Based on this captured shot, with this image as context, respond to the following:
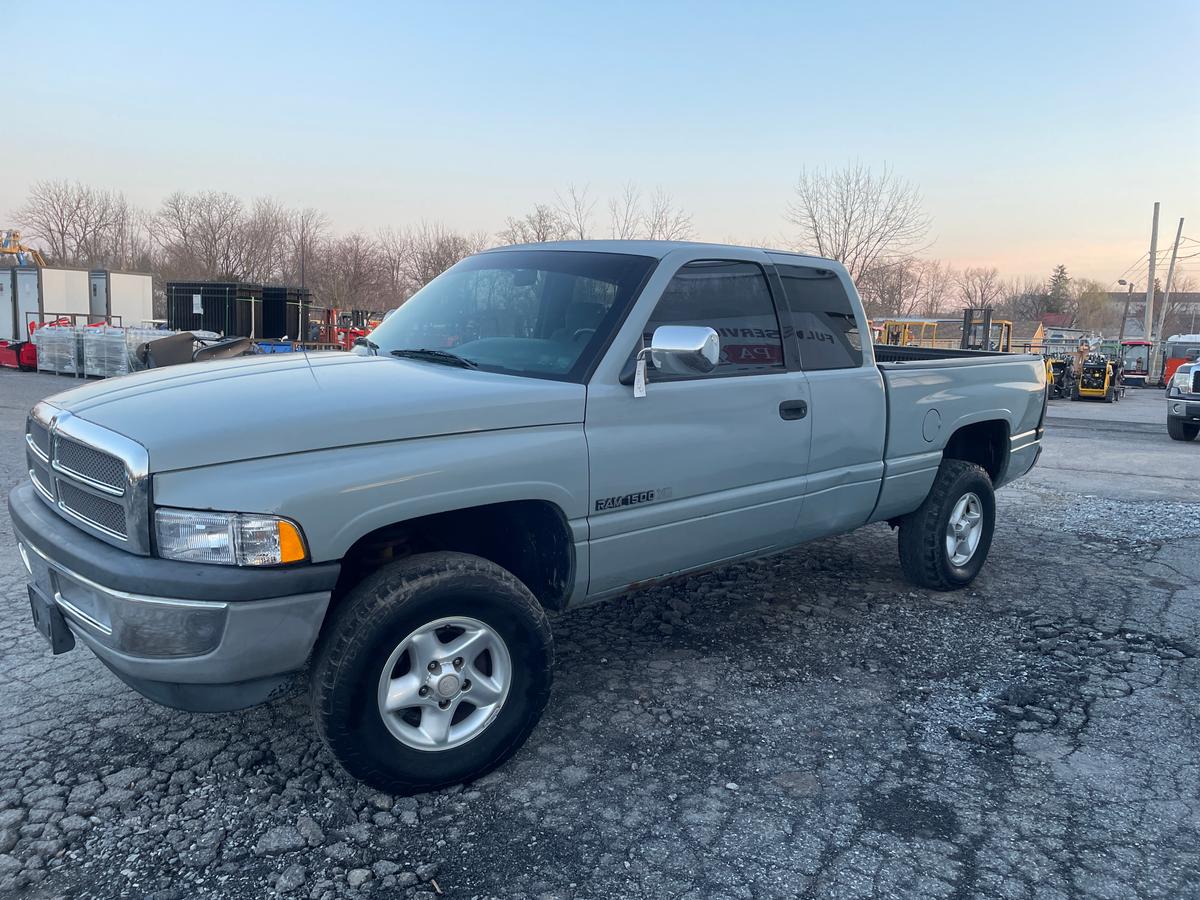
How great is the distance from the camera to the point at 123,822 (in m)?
2.72

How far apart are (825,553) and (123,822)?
456 centimetres

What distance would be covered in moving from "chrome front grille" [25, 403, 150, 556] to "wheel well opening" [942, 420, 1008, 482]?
14.8 feet

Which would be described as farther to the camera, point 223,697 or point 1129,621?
point 1129,621

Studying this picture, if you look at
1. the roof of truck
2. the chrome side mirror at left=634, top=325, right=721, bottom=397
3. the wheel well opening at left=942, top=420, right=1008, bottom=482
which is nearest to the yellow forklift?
the wheel well opening at left=942, top=420, right=1008, bottom=482

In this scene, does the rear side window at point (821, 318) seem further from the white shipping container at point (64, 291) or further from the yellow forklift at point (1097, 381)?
the white shipping container at point (64, 291)

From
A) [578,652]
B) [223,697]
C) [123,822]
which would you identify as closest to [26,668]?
[123,822]

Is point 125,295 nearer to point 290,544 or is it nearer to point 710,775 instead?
point 290,544

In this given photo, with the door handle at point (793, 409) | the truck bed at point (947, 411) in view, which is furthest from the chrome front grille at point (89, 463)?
the truck bed at point (947, 411)

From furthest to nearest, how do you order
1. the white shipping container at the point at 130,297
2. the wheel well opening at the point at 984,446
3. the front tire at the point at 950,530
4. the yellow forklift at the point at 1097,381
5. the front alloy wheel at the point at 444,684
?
1. the white shipping container at the point at 130,297
2. the yellow forklift at the point at 1097,381
3. the wheel well opening at the point at 984,446
4. the front tire at the point at 950,530
5. the front alloy wheel at the point at 444,684

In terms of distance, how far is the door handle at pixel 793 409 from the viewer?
3.94 metres

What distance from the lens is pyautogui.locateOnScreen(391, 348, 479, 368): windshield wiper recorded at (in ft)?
11.5

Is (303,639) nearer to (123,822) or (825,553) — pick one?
(123,822)

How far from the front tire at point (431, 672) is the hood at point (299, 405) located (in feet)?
1.57

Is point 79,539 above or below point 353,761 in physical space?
above
